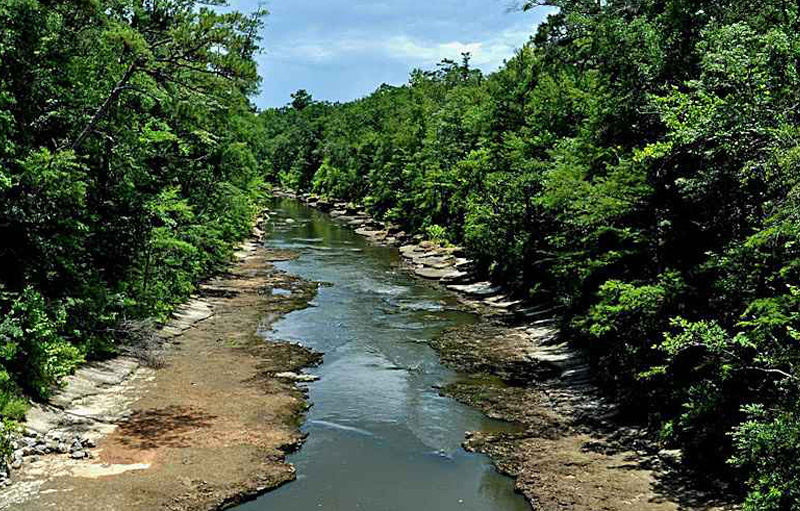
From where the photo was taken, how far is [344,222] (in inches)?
2778

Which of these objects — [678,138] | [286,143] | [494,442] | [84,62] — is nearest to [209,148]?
[84,62]

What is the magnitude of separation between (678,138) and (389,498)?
29.0 feet

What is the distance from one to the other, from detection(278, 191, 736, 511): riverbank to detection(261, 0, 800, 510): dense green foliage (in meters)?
0.81

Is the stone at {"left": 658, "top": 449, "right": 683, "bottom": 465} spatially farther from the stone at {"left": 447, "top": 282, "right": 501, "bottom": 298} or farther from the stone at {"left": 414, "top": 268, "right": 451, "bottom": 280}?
the stone at {"left": 414, "top": 268, "right": 451, "bottom": 280}

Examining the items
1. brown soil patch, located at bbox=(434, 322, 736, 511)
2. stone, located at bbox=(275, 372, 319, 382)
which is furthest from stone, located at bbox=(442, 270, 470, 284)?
stone, located at bbox=(275, 372, 319, 382)

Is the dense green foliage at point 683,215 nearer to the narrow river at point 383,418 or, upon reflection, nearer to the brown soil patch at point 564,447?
the brown soil patch at point 564,447

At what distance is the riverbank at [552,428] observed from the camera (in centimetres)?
1352

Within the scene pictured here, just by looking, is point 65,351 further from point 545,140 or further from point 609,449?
point 545,140

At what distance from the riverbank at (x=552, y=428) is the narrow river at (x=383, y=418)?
0.60 metres

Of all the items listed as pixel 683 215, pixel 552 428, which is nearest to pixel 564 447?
pixel 552 428

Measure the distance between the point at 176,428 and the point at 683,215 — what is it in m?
12.7

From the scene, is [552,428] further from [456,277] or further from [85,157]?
[456,277]

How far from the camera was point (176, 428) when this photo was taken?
16.5 m

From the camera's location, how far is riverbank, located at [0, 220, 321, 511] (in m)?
13.1
